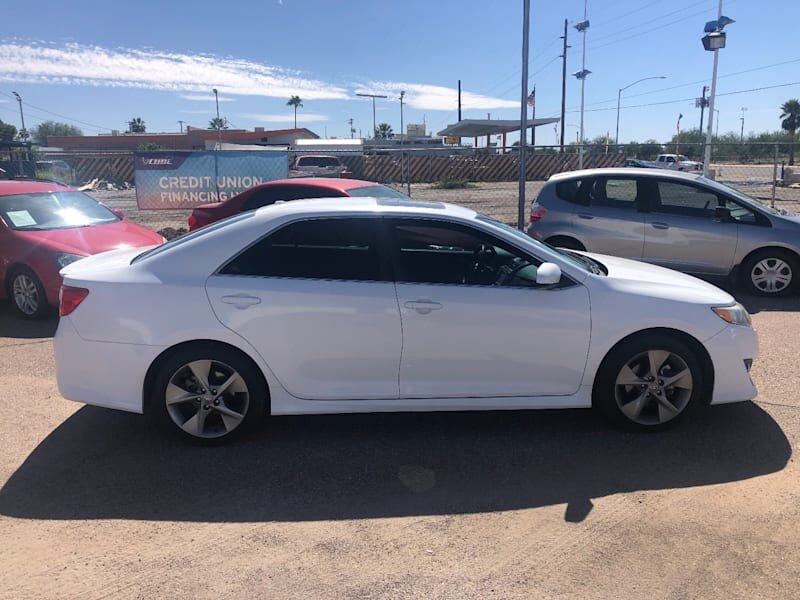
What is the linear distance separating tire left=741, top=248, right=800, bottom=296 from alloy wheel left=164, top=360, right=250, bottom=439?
6784 millimetres

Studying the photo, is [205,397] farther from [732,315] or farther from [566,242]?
[566,242]

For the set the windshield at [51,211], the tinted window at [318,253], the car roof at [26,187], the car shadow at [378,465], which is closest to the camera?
the car shadow at [378,465]

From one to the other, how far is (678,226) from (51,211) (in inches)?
304

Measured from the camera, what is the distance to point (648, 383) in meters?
4.12

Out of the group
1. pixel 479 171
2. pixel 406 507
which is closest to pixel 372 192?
pixel 406 507

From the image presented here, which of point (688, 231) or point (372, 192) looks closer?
point (688, 231)

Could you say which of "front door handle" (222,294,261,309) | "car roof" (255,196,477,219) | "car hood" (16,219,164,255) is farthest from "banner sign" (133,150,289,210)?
"front door handle" (222,294,261,309)

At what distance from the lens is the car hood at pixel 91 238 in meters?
7.23

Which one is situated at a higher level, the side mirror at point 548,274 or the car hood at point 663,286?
the side mirror at point 548,274

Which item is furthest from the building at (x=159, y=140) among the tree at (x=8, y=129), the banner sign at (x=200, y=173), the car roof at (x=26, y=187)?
the car roof at (x=26, y=187)

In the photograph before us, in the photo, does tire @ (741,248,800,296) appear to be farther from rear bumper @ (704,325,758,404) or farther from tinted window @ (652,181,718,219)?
rear bumper @ (704,325,758,404)

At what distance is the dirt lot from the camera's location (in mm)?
2832

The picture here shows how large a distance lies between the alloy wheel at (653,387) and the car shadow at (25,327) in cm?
561

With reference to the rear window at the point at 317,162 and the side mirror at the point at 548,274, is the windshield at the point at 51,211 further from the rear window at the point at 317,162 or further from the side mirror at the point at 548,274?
the rear window at the point at 317,162
